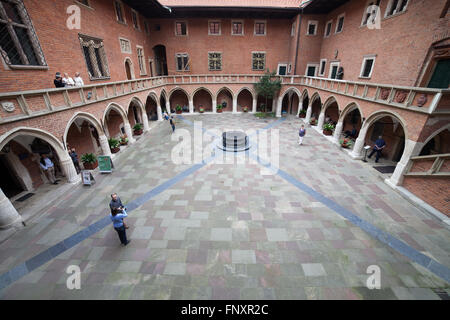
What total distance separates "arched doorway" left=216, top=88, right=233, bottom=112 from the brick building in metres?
0.14

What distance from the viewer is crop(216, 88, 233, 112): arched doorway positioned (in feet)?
88.9

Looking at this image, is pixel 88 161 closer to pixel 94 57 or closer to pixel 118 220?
pixel 118 220

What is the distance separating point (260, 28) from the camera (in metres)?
24.3

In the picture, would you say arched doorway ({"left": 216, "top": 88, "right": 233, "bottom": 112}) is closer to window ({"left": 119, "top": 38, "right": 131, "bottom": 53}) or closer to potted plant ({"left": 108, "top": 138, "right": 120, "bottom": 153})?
window ({"left": 119, "top": 38, "right": 131, "bottom": 53})

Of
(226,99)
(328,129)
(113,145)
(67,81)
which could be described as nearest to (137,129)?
(113,145)

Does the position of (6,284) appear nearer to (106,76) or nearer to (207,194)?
(207,194)

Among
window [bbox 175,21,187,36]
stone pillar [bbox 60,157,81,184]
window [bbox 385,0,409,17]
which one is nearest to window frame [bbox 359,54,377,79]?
window [bbox 385,0,409,17]

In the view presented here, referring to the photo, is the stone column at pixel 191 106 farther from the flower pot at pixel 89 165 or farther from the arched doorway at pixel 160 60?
the flower pot at pixel 89 165

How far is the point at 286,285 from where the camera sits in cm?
555

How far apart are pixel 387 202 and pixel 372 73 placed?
11.2 metres

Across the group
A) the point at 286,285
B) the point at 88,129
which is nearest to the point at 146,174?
the point at 88,129

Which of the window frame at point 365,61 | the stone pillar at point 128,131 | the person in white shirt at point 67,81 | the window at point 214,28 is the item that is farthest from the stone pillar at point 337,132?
the window at point 214,28

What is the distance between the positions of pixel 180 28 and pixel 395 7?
2105 centimetres

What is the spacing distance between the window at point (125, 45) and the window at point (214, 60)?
32.9 ft
